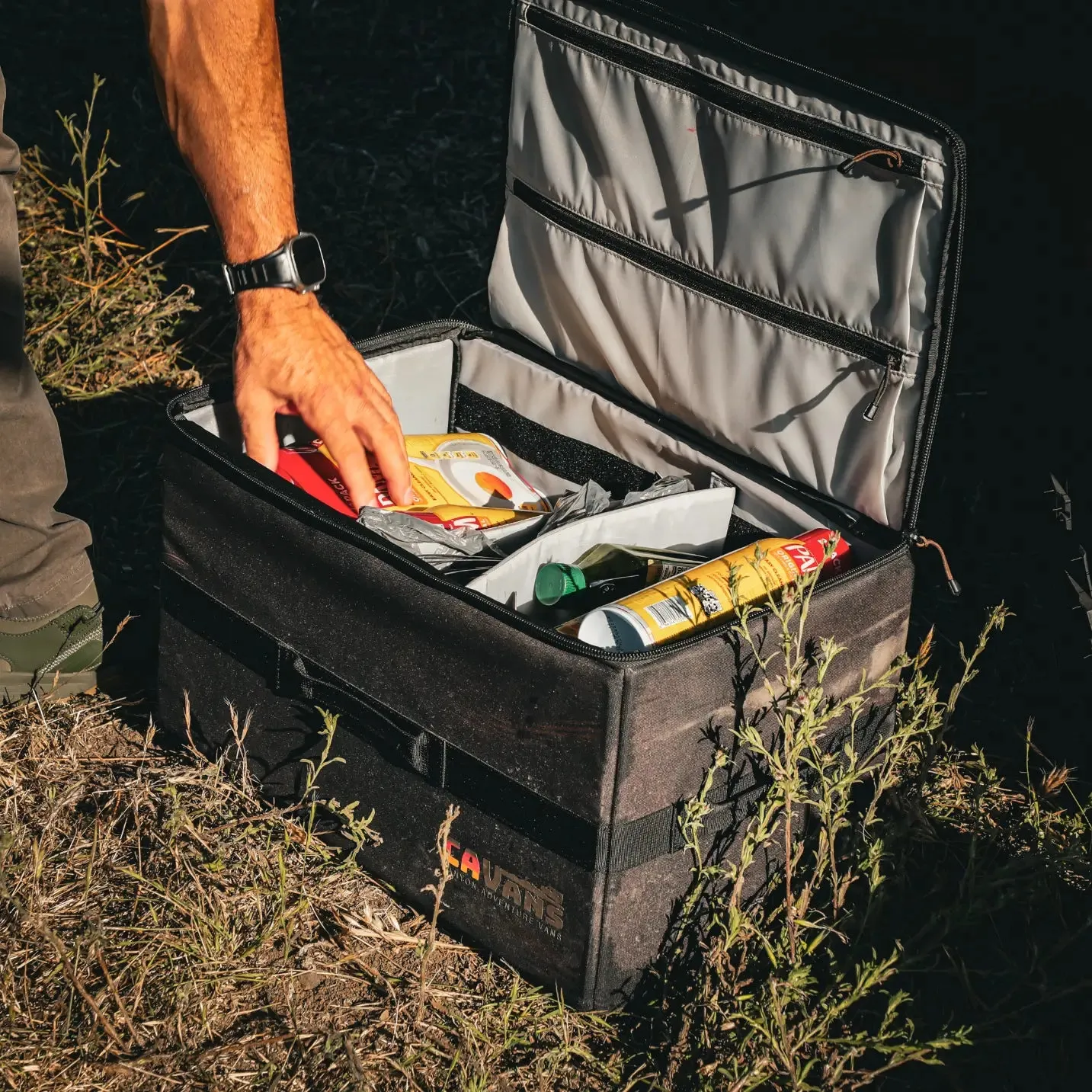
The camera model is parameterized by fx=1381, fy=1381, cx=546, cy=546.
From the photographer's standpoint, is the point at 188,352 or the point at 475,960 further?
the point at 188,352

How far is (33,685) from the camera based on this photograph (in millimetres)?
2328

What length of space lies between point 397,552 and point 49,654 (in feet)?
3.04

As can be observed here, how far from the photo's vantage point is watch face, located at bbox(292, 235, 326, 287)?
6.92 feet

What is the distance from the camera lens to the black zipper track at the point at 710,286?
198 centimetres

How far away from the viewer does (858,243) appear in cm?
191

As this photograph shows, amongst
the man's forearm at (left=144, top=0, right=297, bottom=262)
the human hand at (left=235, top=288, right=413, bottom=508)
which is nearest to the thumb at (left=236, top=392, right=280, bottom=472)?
the human hand at (left=235, top=288, right=413, bottom=508)

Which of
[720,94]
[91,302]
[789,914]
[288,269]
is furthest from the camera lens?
[91,302]

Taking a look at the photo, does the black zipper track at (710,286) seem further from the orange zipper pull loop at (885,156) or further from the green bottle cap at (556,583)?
the green bottle cap at (556,583)

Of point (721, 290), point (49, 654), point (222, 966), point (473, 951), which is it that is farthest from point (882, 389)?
point (49, 654)

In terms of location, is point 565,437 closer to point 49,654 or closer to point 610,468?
point 610,468

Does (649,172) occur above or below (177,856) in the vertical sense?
above

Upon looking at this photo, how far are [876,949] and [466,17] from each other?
139 inches

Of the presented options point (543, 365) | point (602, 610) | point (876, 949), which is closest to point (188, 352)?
point (543, 365)

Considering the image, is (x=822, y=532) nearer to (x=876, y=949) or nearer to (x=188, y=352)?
(x=876, y=949)
